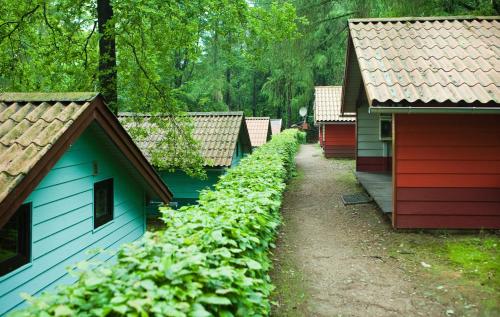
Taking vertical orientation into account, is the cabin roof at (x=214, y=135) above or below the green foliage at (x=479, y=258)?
above

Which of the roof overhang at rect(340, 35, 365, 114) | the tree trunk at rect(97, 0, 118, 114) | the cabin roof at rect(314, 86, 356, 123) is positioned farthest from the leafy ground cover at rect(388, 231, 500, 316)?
the cabin roof at rect(314, 86, 356, 123)

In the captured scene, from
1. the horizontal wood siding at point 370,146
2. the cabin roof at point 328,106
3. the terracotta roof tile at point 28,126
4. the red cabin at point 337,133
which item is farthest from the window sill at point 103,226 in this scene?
the red cabin at point 337,133

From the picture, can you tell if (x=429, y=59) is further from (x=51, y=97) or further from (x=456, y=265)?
(x=51, y=97)

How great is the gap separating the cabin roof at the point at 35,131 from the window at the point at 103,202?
3.90 ft

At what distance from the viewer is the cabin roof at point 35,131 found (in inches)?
170

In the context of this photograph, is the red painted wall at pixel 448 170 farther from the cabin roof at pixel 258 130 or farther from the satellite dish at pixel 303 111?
the satellite dish at pixel 303 111

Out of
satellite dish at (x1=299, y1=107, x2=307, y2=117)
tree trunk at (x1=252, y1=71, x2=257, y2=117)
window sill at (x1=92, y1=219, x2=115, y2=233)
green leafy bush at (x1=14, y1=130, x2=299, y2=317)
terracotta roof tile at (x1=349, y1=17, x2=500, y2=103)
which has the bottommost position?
window sill at (x1=92, y1=219, x2=115, y2=233)

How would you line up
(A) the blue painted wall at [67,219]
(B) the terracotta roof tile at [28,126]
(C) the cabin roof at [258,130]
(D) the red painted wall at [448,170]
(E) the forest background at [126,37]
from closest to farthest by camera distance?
(B) the terracotta roof tile at [28,126]
(A) the blue painted wall at [67,219]
(D) the red painted wall at [448,170]
(E) the forest background at [126,37]
(C) the cabin roof at [258,130]

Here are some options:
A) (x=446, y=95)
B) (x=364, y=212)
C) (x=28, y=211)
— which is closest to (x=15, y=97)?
(x=28, y=211)

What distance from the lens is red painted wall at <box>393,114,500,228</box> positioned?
26.7 ft

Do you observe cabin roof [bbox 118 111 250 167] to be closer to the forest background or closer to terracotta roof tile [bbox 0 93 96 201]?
the forest background

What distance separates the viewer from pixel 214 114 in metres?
19.3

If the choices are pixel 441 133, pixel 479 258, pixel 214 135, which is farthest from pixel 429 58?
pixel 214 135

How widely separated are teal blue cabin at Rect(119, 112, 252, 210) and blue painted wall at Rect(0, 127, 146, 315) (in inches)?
334
